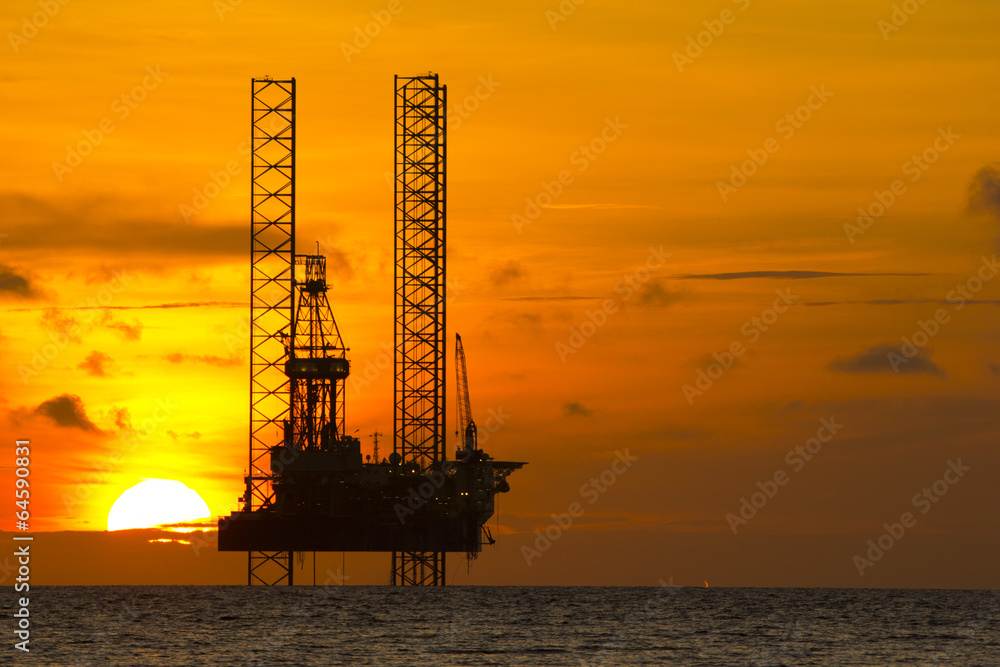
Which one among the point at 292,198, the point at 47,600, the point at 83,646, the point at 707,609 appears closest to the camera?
the point at 83,646

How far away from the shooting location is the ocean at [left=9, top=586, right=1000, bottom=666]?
62.7 meters

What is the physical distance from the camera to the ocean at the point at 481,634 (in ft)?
206

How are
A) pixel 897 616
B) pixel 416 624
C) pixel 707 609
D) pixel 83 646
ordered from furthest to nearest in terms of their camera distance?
pixel 707 609
pixel 897 616
pixel 416 624
pixel 83 646

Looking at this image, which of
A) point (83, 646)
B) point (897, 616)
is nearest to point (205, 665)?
point (83, 646)

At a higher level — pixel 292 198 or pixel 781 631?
pixel 292 198

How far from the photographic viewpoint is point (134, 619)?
89.9m

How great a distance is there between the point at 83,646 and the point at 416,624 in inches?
838

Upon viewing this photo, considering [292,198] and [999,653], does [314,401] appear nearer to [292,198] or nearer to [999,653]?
[292,198]

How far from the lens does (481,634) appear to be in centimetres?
7569

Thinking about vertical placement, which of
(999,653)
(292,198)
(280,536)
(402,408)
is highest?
(292,198)

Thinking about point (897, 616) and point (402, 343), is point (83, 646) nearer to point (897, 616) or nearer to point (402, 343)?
Answer: point (402, 343)

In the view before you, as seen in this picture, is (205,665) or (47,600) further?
(47,600)

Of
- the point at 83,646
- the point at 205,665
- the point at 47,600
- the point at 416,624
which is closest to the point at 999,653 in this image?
the point at 416,624

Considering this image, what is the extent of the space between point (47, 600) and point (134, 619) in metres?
38.6
